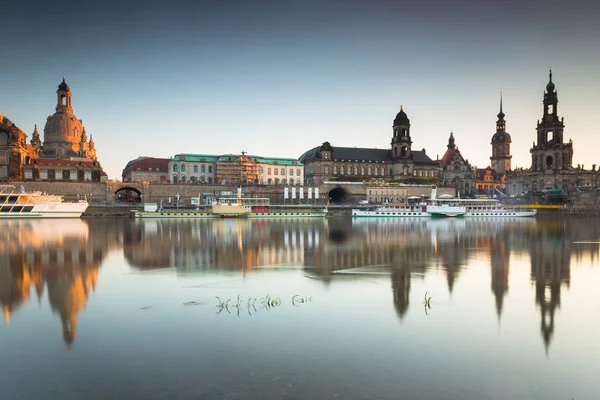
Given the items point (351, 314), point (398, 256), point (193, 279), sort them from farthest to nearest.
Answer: point (398, 256) < point (193, 279) < point (351, 314)

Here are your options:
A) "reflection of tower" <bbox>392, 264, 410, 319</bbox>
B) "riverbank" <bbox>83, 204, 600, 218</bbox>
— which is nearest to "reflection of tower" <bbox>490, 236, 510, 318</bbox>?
"reflection of tower" <bbox>392, 264, 410, 319</bbox>

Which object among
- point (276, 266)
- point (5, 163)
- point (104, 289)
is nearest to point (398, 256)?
point (276, 266)

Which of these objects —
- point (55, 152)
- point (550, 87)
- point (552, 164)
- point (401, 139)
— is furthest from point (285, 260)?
point (550, 87)

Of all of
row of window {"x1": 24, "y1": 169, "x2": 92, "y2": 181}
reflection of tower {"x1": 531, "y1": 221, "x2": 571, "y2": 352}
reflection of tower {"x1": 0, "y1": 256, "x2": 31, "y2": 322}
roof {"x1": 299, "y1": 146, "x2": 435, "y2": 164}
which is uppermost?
roof {"x1": 299, "y1": 146, "x2": 435, "y2": 164}

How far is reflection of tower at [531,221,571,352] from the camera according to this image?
10258 millimetres

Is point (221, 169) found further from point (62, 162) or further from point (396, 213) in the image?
point (396, 213)

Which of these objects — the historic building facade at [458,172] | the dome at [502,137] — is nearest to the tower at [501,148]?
the dome at [502,137]

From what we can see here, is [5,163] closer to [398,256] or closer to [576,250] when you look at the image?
[398,256]

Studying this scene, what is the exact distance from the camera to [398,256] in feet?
65.5

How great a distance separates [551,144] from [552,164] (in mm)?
3909

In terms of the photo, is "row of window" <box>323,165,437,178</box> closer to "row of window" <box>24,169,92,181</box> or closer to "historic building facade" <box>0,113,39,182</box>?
"row of window" <box>24,169,92,181</box>

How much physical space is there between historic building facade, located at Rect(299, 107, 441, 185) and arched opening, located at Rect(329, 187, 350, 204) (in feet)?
9.50

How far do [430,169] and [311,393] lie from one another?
9428 centimetres

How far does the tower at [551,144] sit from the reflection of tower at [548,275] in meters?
69.6
